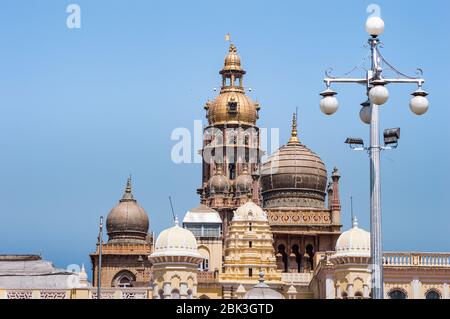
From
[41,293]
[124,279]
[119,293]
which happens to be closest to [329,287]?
[119,293]

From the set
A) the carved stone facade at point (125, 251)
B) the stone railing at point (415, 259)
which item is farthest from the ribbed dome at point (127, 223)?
the stone railing at point (415, 259)

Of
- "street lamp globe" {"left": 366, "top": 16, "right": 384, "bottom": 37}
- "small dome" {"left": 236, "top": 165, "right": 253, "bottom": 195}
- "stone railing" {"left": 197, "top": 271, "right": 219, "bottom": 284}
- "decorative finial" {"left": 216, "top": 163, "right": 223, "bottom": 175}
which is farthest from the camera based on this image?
"decorative finial" {"left": 216, "top": 163, "right": 223, "bottom": 175}

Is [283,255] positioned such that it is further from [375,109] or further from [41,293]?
[375,109]

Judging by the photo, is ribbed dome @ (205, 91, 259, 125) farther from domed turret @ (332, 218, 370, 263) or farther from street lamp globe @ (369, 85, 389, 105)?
street lamp globe @ (369, 85, 389, 105)

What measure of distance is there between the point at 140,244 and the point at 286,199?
11.1m

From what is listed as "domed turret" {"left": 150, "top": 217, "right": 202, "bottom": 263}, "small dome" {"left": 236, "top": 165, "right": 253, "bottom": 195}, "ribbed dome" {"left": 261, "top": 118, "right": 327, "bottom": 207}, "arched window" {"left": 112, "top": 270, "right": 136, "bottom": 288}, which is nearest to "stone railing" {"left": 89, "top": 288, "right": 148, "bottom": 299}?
"domed turret" {"left": 150, "top": 217, "right": 202, "bottom": 263}

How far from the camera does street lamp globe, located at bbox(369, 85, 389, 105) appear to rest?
19031 millimetres

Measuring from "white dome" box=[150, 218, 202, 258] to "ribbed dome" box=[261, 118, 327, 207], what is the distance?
66.1ft

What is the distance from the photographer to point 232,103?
9506cm

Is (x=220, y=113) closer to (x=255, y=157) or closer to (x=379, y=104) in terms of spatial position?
(x=255, y=157)

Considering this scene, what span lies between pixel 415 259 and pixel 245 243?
44.2ft

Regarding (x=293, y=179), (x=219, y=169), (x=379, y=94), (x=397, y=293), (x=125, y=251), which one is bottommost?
(x=379, y=94)

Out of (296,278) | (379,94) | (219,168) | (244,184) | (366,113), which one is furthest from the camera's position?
(219,168)

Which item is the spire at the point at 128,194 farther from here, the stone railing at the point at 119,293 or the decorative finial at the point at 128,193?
the stone railing at the point at 119,293
